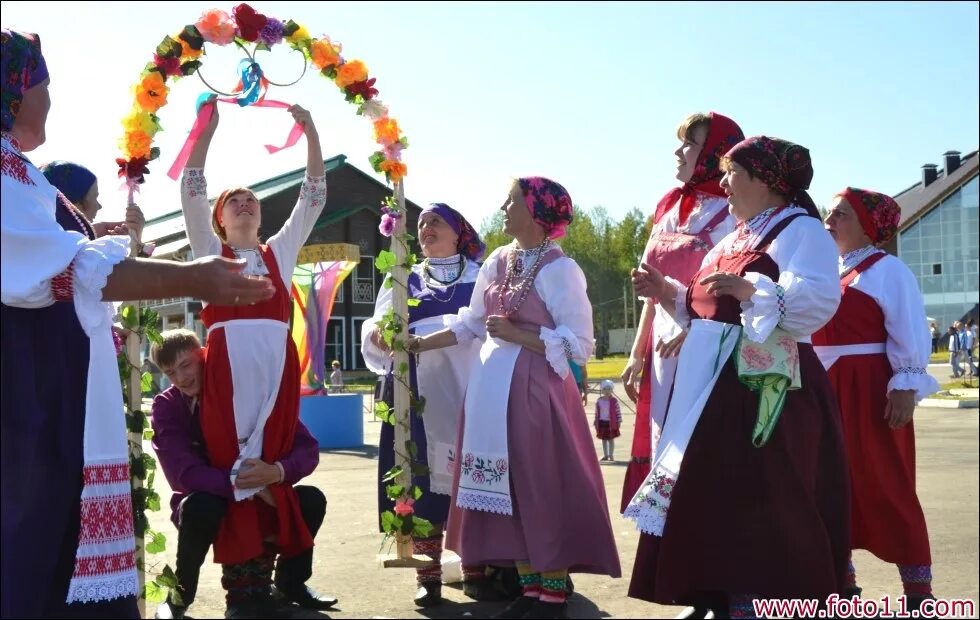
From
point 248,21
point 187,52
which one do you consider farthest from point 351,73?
point 187,52

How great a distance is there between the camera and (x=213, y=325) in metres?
4.55

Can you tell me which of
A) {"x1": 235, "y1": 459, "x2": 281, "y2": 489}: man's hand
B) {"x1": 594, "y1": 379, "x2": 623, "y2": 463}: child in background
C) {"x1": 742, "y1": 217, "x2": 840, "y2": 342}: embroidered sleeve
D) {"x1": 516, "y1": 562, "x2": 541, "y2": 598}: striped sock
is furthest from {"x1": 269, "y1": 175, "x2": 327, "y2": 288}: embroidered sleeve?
{"x1": 594, "y1": 379, "x2": 623, "y2": 463}: child in background

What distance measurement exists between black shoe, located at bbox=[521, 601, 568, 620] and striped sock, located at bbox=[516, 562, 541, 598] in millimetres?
58

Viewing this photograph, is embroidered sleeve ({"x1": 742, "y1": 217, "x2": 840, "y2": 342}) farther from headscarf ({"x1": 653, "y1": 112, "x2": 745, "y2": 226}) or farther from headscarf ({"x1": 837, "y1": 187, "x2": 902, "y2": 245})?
headscarf ({"x1": 837, "y1": 187, "x2": 902, "y2": 245})

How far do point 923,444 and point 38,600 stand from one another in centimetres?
1261

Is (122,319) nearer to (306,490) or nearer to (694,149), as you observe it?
(306,490)

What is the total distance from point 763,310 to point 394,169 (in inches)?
96.8

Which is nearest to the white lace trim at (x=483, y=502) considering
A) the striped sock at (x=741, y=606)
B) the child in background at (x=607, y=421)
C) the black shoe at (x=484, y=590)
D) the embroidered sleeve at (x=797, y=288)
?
the black shoe at (x=484, y=590)

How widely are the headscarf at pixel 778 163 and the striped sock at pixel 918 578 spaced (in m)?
1.75

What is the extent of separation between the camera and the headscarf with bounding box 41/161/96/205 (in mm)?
3867

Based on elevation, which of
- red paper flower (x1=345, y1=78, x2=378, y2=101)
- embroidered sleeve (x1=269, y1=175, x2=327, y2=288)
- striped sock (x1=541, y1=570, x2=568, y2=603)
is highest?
red paper flower (x1=345, y1=78, x2=378, y2=101)

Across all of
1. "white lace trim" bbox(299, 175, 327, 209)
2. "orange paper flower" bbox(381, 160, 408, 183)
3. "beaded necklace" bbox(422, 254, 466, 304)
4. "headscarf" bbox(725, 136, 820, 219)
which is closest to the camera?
"headscarf" bbox(725, 136, 820, 219)

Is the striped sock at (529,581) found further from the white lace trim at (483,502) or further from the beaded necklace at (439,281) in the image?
the beaded necklace at (439,281)

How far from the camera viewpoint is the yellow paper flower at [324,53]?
5027mm
